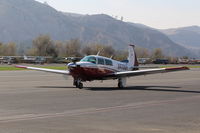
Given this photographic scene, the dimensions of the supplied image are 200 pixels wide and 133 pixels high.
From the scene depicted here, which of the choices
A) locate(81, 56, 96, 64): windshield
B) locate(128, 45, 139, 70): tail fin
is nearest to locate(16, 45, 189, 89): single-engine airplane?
locate(81, 56, 96, 64): windshield

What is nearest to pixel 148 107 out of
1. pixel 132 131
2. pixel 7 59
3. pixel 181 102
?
pixel 181 102

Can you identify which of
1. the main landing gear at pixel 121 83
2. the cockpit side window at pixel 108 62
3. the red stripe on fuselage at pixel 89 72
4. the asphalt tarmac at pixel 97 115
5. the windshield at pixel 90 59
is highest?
the windshield at pixel 90 59

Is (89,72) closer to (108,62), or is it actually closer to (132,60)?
(108,62)

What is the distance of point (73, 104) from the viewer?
17516 millimetres

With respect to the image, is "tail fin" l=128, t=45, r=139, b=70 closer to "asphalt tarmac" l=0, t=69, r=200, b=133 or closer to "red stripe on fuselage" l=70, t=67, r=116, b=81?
"red stripe on fuselage" l=70, t=67, r=116, b=81

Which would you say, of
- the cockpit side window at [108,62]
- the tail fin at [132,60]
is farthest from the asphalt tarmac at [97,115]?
the tail fin at [132,60]

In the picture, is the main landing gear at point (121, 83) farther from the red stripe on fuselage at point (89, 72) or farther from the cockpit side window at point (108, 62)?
the cockpit side window at point (108, 62)

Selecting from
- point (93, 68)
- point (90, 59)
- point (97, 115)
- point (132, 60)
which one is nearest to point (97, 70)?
point (93, 68)

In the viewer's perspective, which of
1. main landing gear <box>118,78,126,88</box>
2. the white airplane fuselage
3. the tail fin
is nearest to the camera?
the white airplane fuselage

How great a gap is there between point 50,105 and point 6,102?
1.98 metres

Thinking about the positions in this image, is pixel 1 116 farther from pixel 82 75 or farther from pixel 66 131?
pixel 82 75

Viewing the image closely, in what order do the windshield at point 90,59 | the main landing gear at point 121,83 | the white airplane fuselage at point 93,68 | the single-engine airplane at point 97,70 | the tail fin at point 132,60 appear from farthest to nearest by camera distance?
the tail fin at point 132,60
the main landing gear at point 121,83
the windshield at point 90,59
the single-engine airplane at point 97,70
the white airplane fuselage at point 93,68

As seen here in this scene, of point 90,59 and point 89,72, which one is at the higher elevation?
point 90,59

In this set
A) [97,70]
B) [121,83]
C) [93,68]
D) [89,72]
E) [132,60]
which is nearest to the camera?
[89,72]
